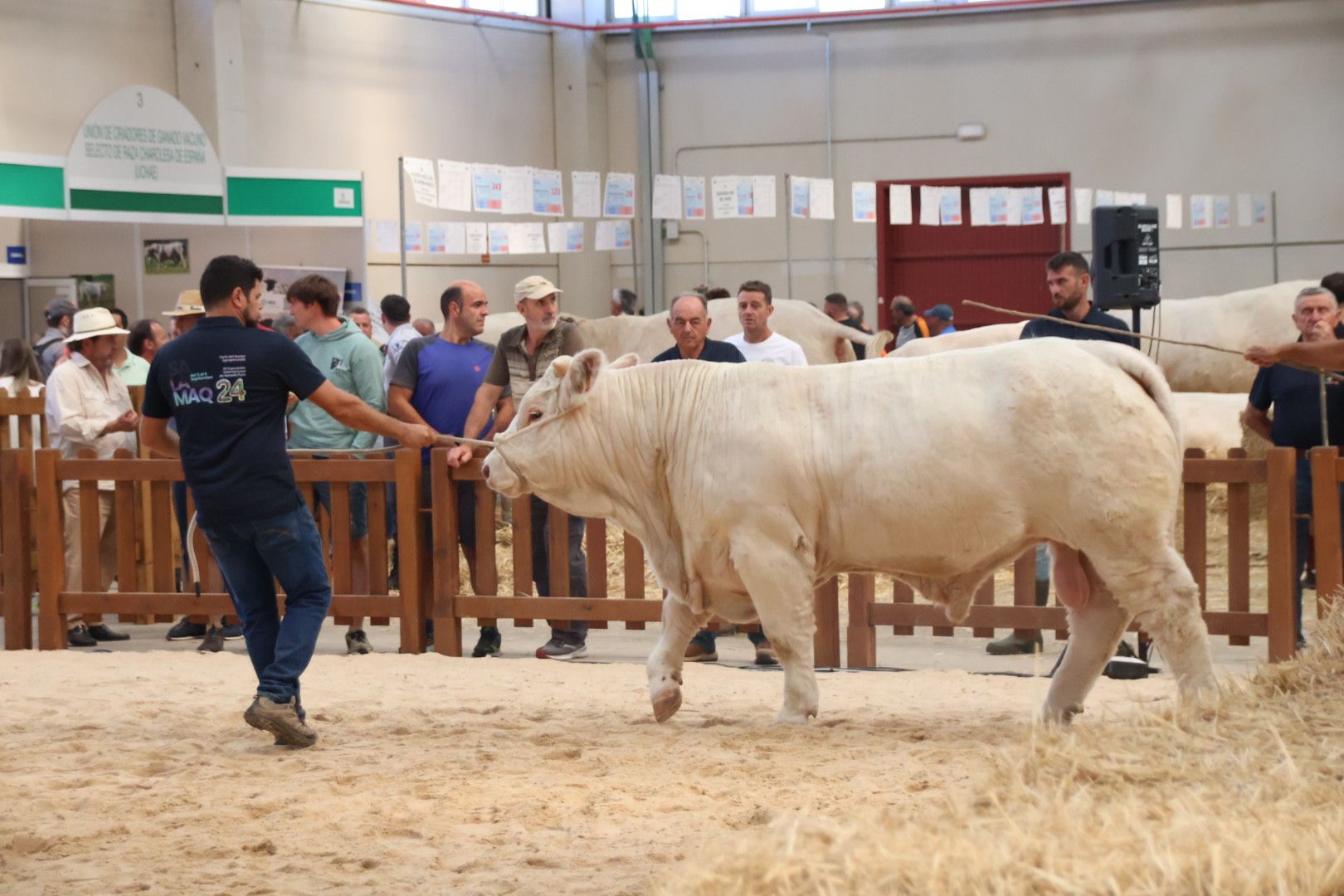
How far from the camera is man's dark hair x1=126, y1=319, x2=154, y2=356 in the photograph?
1032 cm

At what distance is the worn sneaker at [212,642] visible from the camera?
8188 mm

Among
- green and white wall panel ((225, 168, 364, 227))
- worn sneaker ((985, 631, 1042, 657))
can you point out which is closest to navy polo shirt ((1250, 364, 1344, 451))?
worn sneaker ((985, 631, 1042, 657))

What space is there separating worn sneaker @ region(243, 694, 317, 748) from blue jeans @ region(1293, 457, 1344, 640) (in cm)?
427

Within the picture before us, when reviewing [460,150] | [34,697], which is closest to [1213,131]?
[460,150]

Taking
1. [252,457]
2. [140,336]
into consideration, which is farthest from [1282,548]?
[140,336]

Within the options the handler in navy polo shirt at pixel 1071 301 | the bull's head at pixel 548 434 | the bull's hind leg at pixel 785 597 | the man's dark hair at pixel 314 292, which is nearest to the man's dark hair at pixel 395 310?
the man's dark hair at pixel 314 292

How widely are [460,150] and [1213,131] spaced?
9612mm

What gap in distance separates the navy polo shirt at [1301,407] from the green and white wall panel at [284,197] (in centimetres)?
1018

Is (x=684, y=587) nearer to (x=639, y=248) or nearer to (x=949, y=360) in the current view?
(x=949, y=360)

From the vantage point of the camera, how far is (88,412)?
8969 millimetres

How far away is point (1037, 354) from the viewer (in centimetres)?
533

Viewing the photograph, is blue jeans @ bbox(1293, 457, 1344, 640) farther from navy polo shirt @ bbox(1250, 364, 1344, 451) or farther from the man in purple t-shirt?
the man in purple t-shirt

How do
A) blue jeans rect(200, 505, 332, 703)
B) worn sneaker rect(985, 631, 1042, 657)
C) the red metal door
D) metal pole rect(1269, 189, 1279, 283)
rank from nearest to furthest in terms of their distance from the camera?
blue jeans rect(200, 505, 332, 703) → worn sneaker rect(985, 631, 1042, 657) → metal pole rect(1269, 189, 1279, 283) → the red metal door

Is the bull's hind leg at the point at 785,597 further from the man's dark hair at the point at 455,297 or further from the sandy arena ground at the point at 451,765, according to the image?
the man's dark hair at the point at 455,297
